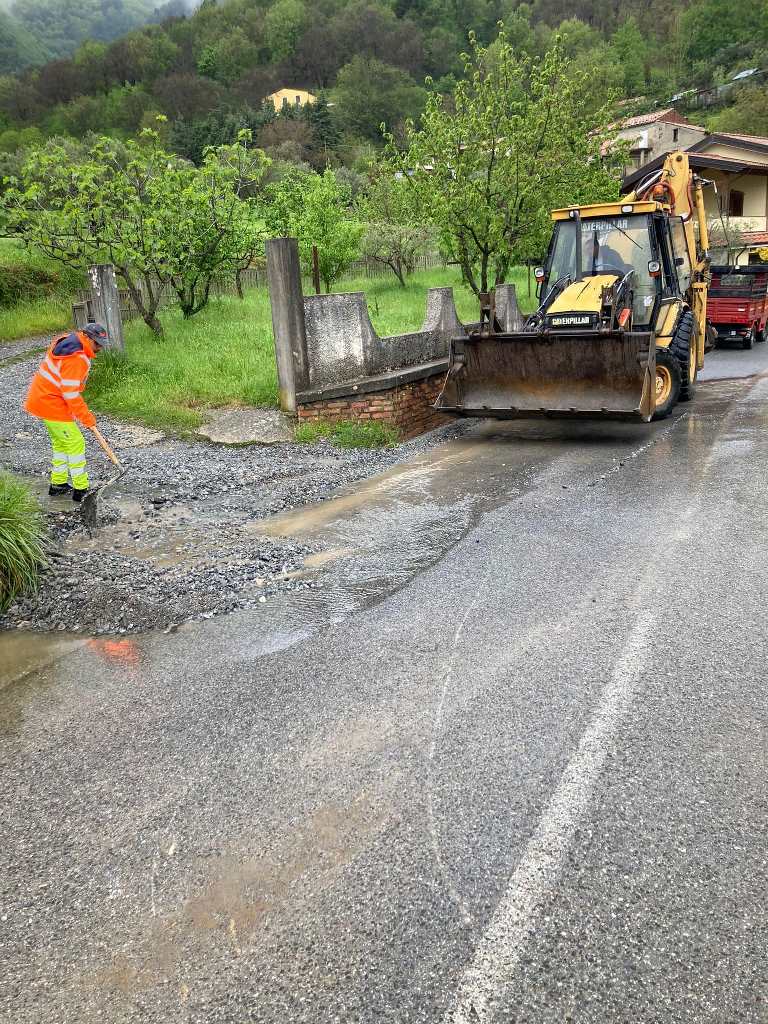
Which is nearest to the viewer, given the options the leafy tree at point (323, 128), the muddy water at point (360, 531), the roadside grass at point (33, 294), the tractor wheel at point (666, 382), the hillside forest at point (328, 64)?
the muddy water at point (360, 531)

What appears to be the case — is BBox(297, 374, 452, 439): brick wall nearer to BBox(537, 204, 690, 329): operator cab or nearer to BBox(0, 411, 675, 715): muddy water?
BBox(0, 411, 675, 715): muddy water

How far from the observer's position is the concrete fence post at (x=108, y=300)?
13.4 m

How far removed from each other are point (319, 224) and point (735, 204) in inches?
1073

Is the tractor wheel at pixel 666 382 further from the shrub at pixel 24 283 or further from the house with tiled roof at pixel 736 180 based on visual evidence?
the house with tiled roof at pixel 736 180

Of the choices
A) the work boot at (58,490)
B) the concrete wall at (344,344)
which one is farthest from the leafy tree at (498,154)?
the work boot at (58,490)

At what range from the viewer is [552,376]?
973cm

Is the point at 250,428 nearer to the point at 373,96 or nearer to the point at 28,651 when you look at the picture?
the point at 28,651

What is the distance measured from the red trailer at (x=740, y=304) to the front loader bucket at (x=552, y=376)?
10392mm

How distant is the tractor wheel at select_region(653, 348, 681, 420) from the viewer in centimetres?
1052

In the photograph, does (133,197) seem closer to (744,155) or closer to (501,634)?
(501,634)

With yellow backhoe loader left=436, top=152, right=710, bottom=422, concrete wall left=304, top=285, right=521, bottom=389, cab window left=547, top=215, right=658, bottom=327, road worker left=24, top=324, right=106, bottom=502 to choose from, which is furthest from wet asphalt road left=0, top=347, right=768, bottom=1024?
cab window left=547, top=215, right=658, bottom=327

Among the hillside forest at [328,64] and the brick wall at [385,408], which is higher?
the hillside forest at [328,64]

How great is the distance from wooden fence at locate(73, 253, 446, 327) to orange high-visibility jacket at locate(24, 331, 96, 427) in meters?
7.34

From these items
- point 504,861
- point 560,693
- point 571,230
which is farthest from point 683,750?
point 571,230
